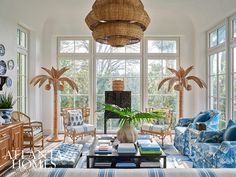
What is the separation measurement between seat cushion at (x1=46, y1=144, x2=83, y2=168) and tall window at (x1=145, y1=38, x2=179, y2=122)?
13.3ft

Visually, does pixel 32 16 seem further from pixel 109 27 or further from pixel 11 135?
pixel 109 27

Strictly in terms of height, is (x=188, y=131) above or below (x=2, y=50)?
below

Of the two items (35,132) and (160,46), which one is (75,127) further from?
(160,46)

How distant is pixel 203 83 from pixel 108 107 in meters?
3.42

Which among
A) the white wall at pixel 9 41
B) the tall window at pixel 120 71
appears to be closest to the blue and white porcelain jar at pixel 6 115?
the white wall at pixel 9 41

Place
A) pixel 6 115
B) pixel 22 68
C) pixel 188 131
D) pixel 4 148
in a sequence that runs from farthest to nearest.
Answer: pixel 22 68, pixel 188 131, pixel 6 115, pixel 4 148

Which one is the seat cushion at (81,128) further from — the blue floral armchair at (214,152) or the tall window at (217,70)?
the tall window at (217,70)

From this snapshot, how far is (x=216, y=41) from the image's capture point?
632 centimetres

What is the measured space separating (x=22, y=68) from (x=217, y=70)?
4.89 metres

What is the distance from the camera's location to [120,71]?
7.64 meters

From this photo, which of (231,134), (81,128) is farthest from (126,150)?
(81,128)

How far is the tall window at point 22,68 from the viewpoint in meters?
6.37

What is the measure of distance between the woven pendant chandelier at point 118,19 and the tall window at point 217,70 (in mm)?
2997

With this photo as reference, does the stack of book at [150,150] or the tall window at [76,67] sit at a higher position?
the tall window at [76,67]
